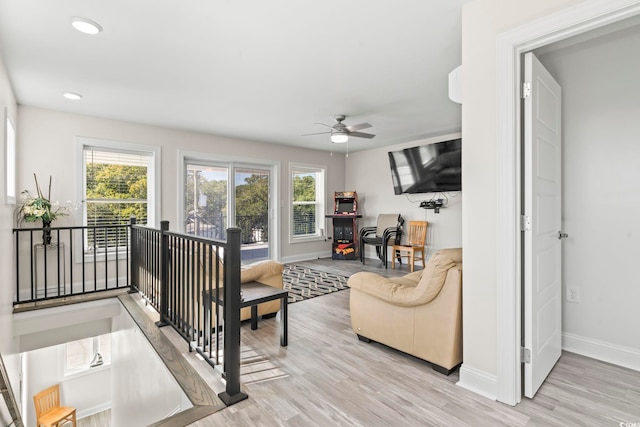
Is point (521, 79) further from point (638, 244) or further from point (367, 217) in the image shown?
point (367, 217)

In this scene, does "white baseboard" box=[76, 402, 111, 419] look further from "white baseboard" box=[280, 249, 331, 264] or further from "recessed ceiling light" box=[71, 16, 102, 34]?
"recessed ceiling light" box=[71, 16, 102, 34]

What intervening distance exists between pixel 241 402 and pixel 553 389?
1.96 metres

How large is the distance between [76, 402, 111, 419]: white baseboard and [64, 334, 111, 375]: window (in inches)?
29.3

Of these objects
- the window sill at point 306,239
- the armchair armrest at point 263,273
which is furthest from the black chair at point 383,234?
the armchair armrest at point 263,273

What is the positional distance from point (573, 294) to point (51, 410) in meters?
7.86

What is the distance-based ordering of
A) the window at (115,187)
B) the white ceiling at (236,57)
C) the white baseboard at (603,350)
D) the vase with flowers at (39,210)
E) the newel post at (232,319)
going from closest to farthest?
the newel post at (232,319) < the white ceiling at (236,57) < the white baseboard at (603,350) < the vase with flowers at (39,210) < the window at (115,187)

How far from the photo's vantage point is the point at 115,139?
4527 mm

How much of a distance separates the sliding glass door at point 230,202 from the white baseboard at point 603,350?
16.6ft

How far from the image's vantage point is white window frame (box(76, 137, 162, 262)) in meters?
4.25

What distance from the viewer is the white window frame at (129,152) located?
425cm

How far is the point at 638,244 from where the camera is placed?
225cm

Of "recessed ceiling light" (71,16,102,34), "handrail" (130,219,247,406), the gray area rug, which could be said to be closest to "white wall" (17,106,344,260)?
the gray area rug

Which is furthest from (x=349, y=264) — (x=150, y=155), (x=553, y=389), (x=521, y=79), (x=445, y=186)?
(x=521, y=79)

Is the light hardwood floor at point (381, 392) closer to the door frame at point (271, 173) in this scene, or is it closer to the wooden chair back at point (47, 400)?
the door frame at point (271, 173)
